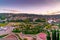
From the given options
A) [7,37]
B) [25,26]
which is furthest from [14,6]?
[7,37]

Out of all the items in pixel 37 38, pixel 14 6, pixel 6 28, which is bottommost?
pixel 37 38

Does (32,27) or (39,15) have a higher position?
(39,15)

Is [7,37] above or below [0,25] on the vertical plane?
below

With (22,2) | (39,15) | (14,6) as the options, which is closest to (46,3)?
(39,15)

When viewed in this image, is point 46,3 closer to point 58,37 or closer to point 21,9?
point 21,9

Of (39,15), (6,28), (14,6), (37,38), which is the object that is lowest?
(37,38)

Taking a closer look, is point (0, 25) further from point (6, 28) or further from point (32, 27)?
point (32, 27)
